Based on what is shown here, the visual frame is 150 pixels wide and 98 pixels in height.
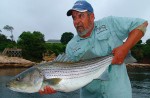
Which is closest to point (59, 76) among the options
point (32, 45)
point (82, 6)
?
point (82, 6)

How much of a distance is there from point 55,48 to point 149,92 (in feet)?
173

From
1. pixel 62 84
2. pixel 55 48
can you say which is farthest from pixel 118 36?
pixel 55 48

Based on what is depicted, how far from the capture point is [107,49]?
5.61 metres

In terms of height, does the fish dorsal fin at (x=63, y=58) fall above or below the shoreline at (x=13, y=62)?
above

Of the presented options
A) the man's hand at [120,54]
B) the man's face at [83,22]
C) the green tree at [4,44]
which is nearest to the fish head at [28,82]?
the man's face at [83,22]

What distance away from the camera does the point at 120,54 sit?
5.30 metres

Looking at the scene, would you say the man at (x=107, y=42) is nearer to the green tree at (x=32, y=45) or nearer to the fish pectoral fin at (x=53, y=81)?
the fish pectoral fin at (x=53, y=81)

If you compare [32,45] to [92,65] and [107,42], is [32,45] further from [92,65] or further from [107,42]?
[92,65]

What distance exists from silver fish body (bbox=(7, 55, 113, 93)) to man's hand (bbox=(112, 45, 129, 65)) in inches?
3.4

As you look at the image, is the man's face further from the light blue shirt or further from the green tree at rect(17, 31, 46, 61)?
the green tree at rect(17, 31, 46, 61)

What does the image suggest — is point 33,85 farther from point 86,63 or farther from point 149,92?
point 149,92

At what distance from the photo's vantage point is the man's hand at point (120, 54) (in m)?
5.29

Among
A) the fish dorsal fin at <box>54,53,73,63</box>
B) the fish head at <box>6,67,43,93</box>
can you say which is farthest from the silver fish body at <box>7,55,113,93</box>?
the fish dorsal fin at <box>54,53,73,63</box>

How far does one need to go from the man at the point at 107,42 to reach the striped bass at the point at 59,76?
14 centimetres
